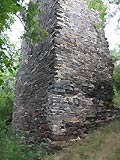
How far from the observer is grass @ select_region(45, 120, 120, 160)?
5891 millimetres

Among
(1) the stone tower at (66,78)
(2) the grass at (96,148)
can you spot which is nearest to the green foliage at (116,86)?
(1) the stone tower at (66,78)

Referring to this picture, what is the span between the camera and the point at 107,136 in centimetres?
687

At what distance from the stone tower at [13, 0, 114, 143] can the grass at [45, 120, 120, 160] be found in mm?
320

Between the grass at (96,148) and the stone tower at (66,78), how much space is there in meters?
0.32

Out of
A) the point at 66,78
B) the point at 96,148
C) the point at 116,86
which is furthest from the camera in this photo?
the point at 116,86

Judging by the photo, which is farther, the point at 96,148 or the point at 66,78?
the point at 66,78

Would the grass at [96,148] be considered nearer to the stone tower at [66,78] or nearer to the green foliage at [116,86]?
the stone tower at [66,78]

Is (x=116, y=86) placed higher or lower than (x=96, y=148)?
higher

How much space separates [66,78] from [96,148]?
1.85 metres

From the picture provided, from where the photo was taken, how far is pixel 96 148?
20.6 feet

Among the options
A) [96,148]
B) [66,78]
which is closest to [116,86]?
[66,78]

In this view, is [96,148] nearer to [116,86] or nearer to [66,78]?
[66,78]

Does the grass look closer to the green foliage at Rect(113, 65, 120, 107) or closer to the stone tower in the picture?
the stone tower

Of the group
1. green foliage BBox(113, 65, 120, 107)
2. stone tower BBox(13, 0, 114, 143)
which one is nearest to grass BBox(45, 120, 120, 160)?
stone tower BBox(13, 0, 114, 143)
